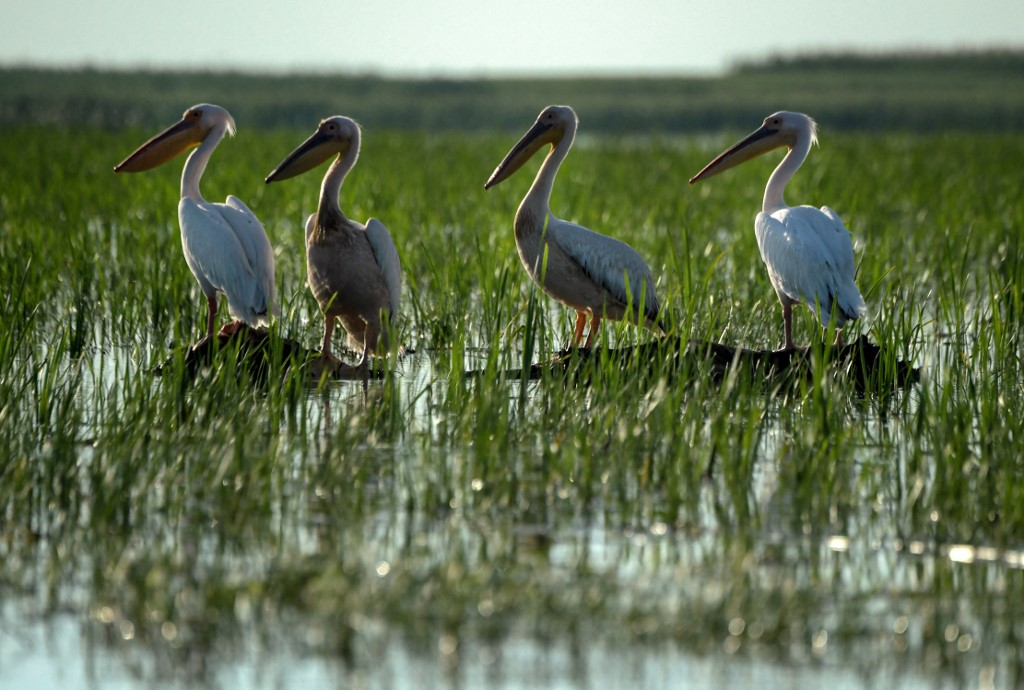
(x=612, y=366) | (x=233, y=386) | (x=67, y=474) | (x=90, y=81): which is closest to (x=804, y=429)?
(x=612, y=366)

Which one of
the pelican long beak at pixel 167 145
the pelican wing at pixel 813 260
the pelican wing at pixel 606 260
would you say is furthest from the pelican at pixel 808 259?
the pelican long beak at pixel 167 145

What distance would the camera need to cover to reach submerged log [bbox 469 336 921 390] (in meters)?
5.21

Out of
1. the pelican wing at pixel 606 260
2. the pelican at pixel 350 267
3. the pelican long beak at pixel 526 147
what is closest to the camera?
the pelican at pixel 350 267

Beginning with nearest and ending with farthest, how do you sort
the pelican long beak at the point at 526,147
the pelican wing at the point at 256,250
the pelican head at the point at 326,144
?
the pelican wing at the point at 256,250 → the pelican head at the point at 326,144 → the pelican long beak at the point at 526,147

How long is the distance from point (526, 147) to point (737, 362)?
2.17 meters

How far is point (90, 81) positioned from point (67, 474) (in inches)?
2627

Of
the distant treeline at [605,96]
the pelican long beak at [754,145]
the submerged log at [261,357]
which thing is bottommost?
the submerged log at [261,357]

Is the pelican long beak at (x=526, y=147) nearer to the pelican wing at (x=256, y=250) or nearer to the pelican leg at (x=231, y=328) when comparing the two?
the pelican wing at (x=256, y=250)

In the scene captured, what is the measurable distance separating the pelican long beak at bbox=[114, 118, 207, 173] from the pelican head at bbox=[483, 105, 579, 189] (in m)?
1.53

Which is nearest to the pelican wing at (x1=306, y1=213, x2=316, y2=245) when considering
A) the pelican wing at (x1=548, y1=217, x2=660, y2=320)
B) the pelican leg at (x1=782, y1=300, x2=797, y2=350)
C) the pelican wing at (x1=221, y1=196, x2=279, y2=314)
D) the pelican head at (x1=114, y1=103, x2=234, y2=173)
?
the pelican wing at (x1=221, y1=196, x2=279, y2=314)

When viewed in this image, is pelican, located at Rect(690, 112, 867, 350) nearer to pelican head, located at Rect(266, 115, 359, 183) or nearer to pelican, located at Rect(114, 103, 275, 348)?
pelican head, located at Rect(266, 115, 359, 183)

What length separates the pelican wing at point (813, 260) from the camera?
615 cm

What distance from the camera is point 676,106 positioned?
5581cm

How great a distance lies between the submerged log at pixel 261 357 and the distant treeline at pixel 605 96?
112 ft
